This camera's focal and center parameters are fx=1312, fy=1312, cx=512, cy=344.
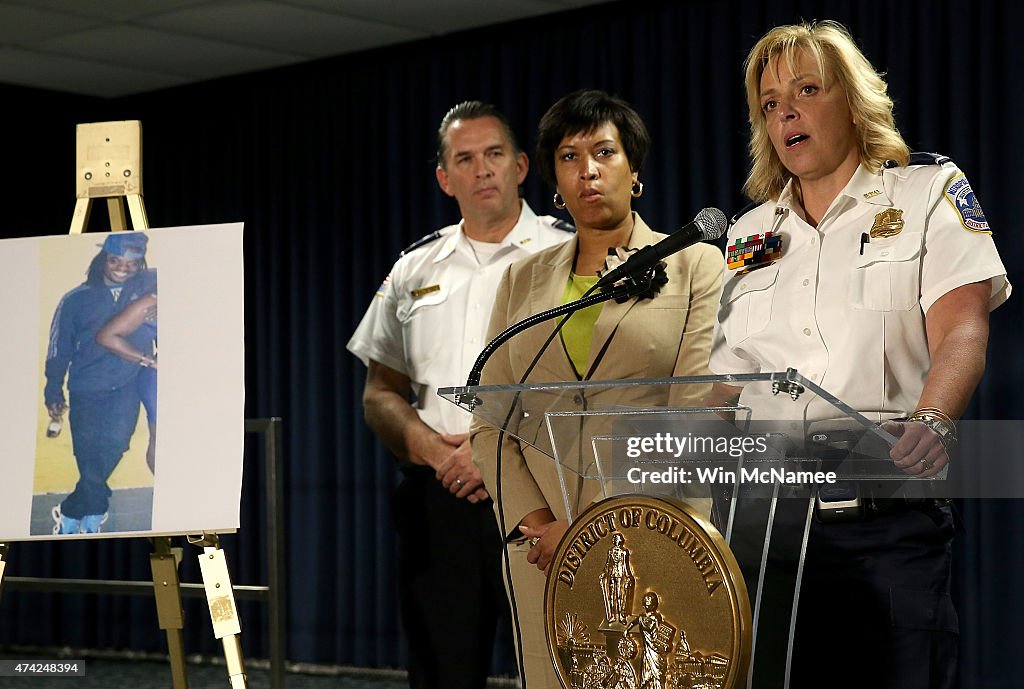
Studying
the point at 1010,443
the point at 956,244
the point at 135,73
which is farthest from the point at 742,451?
the point at 135,73

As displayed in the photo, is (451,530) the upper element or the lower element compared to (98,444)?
lower

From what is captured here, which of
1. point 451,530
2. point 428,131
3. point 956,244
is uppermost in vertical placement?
point 428,131

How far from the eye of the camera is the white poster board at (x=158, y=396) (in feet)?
9.29

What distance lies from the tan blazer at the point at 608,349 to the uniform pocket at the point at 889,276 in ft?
1.05

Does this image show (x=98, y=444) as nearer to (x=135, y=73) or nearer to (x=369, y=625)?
(x=369, y=625)

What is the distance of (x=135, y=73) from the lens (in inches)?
234

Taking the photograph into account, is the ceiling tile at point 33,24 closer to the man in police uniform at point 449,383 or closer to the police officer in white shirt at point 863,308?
the man in police uniform at point 449,383

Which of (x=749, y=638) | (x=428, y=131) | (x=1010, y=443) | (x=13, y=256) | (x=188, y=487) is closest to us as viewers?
(x=749, y=638)

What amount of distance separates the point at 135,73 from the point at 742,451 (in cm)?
496

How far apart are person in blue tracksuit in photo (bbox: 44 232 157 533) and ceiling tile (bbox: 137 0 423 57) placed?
225 cm

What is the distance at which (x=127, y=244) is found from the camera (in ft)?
9.76

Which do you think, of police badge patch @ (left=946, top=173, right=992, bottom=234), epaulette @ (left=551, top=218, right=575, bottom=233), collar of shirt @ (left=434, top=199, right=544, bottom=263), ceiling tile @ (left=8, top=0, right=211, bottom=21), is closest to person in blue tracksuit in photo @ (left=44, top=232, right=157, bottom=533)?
collar of shirt @ (left=434, top=199, right=544, bottom=263)

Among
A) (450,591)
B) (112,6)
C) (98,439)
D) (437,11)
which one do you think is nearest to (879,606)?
(450,591)

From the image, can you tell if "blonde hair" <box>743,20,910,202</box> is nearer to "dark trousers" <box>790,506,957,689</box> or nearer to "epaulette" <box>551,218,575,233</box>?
"dark trousers" <box>790,506,957,689</box>
